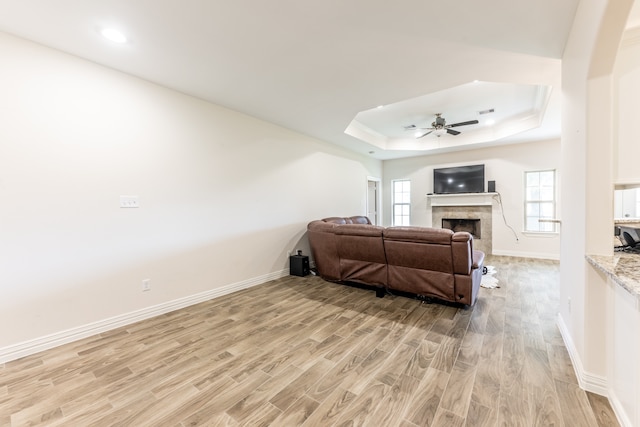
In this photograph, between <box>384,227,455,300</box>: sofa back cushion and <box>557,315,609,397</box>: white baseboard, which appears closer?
<box>557,315,609,397</box>: white baseboard

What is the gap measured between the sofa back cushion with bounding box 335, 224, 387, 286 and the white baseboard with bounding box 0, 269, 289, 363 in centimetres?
165

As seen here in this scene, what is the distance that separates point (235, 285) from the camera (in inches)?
152

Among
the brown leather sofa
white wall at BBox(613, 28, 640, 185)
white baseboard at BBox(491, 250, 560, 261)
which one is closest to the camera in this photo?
white wall at BBox(613, 28, 640, 185)

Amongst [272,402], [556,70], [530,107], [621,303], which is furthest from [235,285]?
[530,107]

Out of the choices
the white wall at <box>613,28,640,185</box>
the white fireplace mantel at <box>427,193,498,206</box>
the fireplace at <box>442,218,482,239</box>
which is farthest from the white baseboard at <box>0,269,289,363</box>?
the fireplace at <box>442,218,482,239</box>

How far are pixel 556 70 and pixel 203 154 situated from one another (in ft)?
13.9

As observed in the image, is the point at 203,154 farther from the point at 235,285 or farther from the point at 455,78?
the point at 455,78

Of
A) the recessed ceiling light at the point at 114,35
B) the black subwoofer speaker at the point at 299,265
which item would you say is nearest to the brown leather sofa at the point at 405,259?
the black subwoofer speaker at the point at 299,265

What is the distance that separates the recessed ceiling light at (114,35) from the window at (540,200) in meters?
7.60

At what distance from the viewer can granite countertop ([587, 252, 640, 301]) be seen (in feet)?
3.76

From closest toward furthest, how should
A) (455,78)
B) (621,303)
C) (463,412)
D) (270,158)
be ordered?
(621,303), (463,412), (455,78), (270,158)

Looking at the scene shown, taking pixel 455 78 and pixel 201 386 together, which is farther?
pixel 455 78

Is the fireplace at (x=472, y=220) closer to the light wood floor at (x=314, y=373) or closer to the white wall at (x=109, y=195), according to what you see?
the light wood floor at (x=314, y=373)

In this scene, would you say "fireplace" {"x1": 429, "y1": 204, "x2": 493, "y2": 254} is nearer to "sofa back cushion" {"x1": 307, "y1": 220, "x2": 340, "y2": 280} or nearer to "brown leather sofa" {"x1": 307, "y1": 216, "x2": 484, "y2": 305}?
"brown leather sofa" {"x1": 307, "y1": 216, "x2": 484, "y2": 305}
